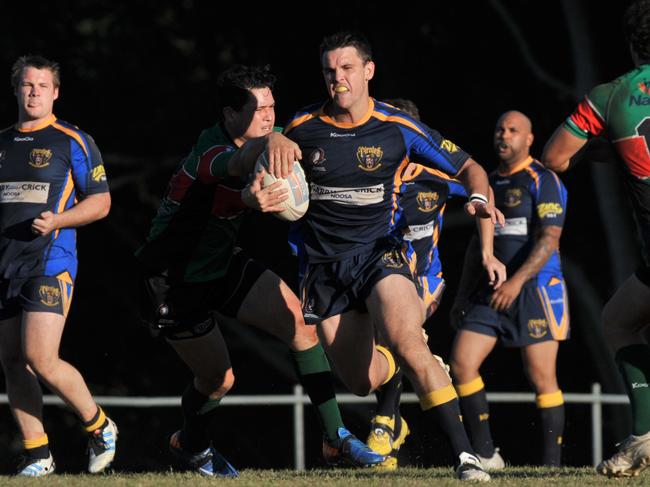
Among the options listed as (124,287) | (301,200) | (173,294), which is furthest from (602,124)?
(124,287)

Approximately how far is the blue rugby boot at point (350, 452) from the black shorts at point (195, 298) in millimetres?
982

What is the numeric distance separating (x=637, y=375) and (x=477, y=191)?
4.07ft

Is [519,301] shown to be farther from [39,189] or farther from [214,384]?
[39,189]

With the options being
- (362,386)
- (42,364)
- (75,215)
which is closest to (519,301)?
(362,386)

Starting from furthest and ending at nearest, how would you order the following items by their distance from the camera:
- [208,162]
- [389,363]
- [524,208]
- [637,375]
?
[524,208]
[389,363]
[208,162]
[637,375]

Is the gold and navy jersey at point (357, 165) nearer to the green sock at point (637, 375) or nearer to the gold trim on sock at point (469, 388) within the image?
the green sock at point (637, 375)

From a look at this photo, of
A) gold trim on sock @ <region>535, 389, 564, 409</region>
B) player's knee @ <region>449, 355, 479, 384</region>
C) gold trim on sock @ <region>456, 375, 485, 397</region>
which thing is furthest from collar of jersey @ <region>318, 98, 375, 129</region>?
gold trim on sock @ <region>535, 389, 564, 409</region>

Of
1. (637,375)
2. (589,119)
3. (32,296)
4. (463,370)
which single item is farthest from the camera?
(463,370)

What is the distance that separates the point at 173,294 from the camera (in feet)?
26.2

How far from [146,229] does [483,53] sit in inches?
202

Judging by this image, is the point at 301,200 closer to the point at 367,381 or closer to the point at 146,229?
the point at 367,381

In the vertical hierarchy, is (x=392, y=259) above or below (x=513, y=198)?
below

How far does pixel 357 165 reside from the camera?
295 inches

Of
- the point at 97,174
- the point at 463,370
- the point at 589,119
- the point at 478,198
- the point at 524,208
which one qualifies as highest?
the point at 589,119
